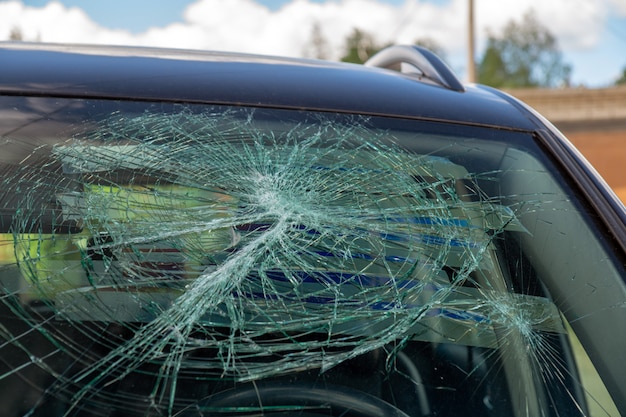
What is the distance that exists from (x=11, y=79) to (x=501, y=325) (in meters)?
1.08

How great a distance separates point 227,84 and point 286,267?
1.55 ft

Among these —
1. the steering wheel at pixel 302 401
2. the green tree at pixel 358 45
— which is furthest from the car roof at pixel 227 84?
the green tree at pixel 358 45

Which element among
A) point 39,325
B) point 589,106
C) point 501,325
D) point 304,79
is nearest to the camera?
point 39,325

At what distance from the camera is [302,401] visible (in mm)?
1148

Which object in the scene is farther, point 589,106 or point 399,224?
point 589,106

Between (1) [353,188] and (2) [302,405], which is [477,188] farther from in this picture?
(2) [302,405]

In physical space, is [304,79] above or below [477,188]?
above

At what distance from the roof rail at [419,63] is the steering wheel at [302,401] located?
90cm

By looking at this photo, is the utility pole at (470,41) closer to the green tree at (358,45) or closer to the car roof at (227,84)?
the car roof at (227,84)

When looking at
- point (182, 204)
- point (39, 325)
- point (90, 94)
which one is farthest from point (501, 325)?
point (90, 94)

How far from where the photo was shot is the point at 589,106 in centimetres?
2709

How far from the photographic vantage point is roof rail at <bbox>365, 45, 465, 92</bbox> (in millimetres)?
1855

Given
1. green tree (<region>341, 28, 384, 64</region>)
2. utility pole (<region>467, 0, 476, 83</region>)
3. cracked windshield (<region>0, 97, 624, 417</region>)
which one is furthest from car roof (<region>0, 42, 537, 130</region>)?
green tree (<region>341, 28, 384, 64</region>)

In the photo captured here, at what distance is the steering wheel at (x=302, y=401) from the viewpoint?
3.65 ft
